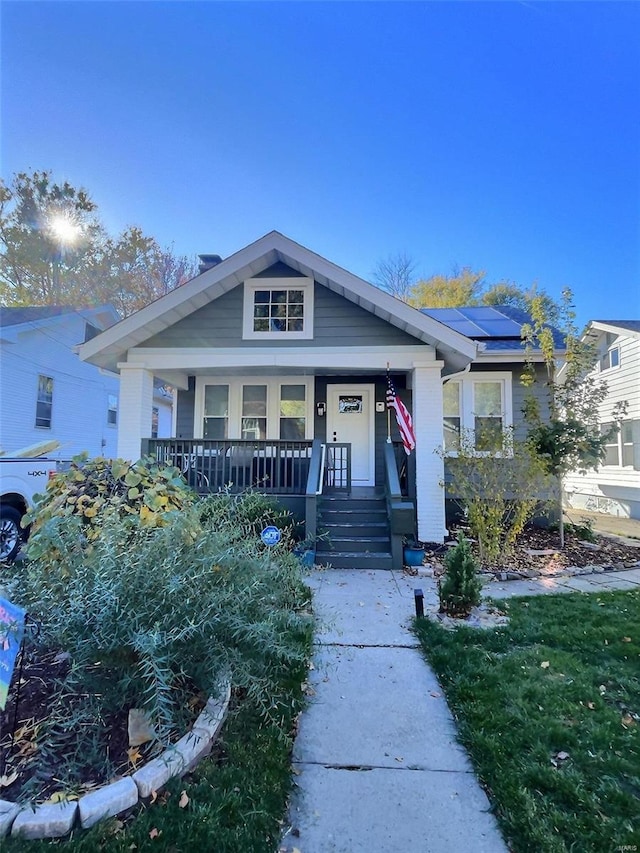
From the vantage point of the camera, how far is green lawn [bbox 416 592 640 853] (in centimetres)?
204

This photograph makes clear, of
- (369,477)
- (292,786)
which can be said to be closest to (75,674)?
(292,786)

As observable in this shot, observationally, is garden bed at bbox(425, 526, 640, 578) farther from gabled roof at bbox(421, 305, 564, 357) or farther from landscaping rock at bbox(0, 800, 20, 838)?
landscaping rock at bbox(0, 800, 20, 838)

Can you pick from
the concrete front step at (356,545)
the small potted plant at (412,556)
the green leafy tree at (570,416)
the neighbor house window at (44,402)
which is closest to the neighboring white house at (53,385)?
the neighbor house window at (44,402)

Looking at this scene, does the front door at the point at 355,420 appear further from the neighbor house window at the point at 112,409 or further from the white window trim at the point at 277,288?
the neighbor house window at the point at 112,409

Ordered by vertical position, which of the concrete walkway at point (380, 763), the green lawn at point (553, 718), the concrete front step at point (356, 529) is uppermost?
the concrete front step at point (356, 529)

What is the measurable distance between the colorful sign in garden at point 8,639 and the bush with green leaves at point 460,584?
3.90 metres

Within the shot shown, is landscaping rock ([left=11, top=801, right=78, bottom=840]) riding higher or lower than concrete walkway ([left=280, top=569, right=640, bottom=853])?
higher

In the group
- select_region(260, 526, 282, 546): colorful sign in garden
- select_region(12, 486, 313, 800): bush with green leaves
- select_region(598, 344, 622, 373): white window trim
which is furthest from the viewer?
select_region(598, 344, 622, 373): white window trim

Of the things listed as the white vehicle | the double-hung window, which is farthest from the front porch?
the double-hung window

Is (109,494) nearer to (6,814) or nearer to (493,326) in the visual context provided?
(6,814)

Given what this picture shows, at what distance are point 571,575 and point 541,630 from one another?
2668 mm

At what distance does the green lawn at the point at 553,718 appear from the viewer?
2035mm

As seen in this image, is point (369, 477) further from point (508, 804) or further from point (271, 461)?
point (508, 804)

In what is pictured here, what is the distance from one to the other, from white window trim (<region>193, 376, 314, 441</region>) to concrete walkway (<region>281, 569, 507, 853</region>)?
6.25 m
